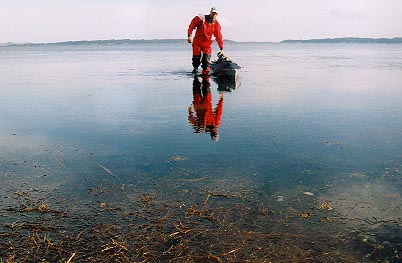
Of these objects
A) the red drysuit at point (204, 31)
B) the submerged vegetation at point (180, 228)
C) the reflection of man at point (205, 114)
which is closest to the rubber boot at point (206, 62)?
the red drysuit at point (204, 31)

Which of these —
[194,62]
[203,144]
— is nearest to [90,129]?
[203,144]

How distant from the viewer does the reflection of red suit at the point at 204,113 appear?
8391 millimetres

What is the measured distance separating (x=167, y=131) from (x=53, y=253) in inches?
184

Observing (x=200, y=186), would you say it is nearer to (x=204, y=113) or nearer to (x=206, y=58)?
(x=204, y=113)

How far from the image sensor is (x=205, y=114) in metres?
9.81

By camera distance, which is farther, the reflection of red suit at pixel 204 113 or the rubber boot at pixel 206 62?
the rubber boot at pixel 206 62

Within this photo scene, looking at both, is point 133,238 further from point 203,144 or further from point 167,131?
point 167,131

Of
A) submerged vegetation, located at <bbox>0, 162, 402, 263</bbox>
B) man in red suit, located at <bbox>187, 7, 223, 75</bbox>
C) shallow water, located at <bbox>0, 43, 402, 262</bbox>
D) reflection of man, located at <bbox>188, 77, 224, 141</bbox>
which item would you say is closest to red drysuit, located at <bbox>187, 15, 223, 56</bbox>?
man in red suit, located at <bbox>187, 7, 223, 75</bbox>

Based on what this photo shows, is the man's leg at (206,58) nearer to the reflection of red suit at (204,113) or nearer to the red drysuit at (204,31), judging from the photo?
the red drysuit at (204,31)

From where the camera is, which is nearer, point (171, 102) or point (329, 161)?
point (329, 161)

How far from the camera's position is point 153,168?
5.62 m

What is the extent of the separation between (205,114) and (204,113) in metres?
0.12

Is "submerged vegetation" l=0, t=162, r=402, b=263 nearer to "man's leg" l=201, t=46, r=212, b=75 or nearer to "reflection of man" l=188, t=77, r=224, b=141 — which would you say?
"reflection of man" l=188, t=77, r=224, b=141

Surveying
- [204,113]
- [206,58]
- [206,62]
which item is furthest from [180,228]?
[206,62]
